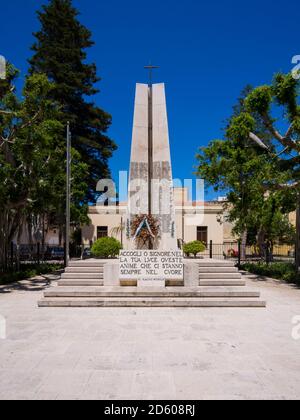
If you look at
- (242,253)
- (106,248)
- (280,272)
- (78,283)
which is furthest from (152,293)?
(242,253)

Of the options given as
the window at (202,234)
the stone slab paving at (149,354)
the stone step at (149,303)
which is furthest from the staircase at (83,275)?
the window at (202,234)

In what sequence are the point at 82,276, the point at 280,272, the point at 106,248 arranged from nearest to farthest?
the point at 82,276
the point at 106,248
the point at 280,272

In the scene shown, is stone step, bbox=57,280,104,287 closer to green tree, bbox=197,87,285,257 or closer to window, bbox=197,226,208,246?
green tree, bbox=197,87,285,257

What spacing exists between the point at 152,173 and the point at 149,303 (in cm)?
632

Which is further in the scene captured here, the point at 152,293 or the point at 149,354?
the point at 152,293

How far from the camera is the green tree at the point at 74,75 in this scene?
35.6 metres

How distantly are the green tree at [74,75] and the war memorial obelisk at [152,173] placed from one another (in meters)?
21.5

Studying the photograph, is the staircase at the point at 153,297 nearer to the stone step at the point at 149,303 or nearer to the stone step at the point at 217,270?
the stone step at the point at 149,303

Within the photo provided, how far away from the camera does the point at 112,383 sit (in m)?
4.45

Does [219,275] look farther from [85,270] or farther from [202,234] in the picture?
[202,234]

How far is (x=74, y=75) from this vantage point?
35.6 m

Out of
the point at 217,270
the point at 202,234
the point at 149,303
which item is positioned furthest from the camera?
the point at 202,234

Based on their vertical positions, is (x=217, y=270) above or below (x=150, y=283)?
above

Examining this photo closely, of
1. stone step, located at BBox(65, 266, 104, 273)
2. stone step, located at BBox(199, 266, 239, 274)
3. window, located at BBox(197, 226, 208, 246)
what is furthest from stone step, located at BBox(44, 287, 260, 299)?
window, located at BBox(197, 226, 208, 246)
